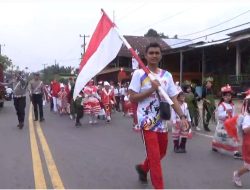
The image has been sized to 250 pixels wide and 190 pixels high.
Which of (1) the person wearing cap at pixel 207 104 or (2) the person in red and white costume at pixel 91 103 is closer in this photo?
(1) the person wearing cap at pixel 207 104

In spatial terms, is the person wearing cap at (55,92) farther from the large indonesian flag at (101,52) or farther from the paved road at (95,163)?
the large indonesian flag at (101,52)

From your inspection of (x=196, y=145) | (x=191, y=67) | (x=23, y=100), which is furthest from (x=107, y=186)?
(x=191, y=67)

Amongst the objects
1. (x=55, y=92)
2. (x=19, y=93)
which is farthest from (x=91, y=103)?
(x=55, y=92)

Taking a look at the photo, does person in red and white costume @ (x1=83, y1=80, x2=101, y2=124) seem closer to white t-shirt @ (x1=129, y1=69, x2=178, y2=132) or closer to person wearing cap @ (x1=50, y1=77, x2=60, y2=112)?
person wearing cap @ (x1=50, y1=77, x2=60, y2=112)

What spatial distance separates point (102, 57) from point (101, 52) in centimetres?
7

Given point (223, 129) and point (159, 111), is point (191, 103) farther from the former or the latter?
point (159, 111)

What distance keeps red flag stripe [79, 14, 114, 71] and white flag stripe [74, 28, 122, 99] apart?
0.16 ft

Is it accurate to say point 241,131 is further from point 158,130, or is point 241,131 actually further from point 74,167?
point 74,167

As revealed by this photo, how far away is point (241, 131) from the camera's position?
23.5 feet

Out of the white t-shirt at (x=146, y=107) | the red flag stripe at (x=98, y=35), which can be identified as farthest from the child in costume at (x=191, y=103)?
the white t-shirt at (x=146, y=107)

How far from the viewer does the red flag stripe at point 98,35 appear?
707cm

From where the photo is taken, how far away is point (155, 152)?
6.04 metres

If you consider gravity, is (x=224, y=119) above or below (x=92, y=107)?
above

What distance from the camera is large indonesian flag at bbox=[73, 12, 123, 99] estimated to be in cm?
702
